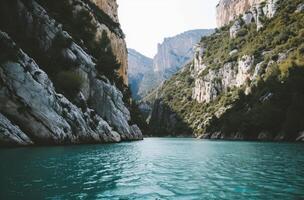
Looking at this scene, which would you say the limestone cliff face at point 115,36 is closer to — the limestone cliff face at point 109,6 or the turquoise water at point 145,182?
the limestone cliff face at point 109,6

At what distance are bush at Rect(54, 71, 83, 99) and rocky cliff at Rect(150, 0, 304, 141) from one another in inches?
1652

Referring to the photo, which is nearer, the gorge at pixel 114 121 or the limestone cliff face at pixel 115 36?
the gorge at pixel 114 121

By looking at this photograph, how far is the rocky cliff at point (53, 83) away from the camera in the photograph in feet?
136

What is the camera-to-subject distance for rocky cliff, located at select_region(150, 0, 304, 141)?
80000 millimetres

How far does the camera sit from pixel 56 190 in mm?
14688

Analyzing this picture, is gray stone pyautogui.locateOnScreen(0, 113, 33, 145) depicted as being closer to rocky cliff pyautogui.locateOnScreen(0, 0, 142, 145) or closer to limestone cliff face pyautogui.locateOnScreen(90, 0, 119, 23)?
rocky cliff pyautogui.locateOnScreen(0, 0, 142, 145)

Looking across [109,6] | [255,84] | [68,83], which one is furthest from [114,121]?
[109,6]

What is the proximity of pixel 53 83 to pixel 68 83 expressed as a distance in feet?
8.27

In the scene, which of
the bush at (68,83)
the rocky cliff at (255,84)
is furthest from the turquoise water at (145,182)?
the rocky cliff at (255,84)

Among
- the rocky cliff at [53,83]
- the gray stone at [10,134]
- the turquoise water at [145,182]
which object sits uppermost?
the rocky cliff at [53,83]

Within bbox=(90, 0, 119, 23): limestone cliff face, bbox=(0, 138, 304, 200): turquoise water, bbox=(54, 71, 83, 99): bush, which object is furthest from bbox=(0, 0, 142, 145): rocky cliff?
bbox=(90, 0, 119, 23): limestone cliff face

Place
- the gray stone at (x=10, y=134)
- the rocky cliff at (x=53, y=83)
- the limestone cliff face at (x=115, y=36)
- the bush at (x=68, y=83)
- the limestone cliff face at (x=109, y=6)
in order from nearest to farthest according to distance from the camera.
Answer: the gray stone at (x=10, y=134), the rocky cliff at (x=53, y=83), the bush at (x=68, y=83), the limestone cliff face at (x=115, y=36), the limestone cliff face at (x=109, y=6)

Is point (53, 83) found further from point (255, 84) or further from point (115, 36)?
point (255, 84)

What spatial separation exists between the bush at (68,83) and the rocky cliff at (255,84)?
4197 centimetres
